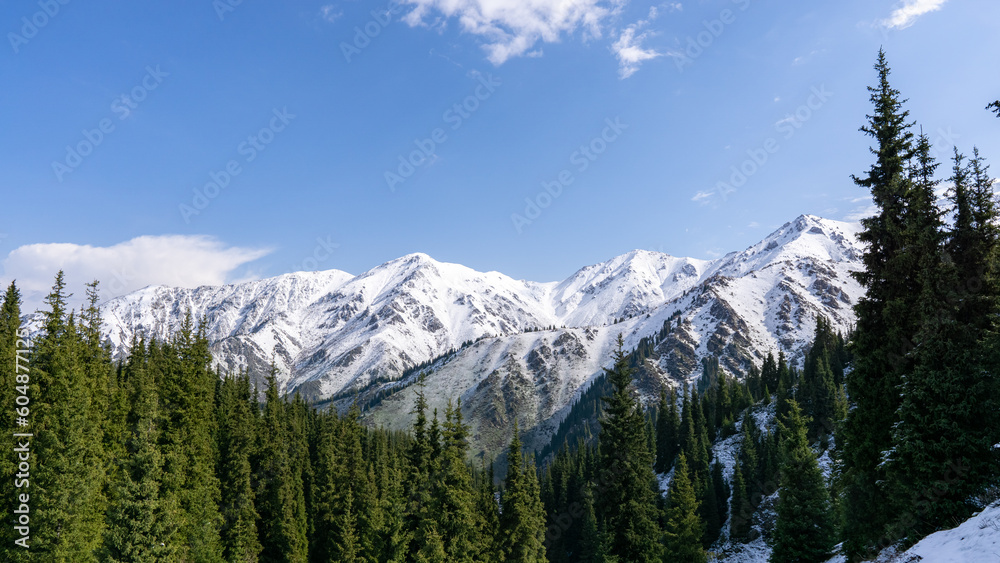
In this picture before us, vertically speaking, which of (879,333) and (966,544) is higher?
(879,333)

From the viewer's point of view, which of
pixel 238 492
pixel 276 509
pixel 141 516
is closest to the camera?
pixel 141 516

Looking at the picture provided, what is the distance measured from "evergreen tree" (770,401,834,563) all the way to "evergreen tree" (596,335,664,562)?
A: 371 inches

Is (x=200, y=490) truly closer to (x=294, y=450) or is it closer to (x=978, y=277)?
(x=294, y=450)

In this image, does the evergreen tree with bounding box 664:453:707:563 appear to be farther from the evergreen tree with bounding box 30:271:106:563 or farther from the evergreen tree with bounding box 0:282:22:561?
the evergreen tree with bounding box 0:282:22:561

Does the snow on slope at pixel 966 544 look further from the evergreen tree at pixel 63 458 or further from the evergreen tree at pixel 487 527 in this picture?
the evergreen tree at pixel 63 458

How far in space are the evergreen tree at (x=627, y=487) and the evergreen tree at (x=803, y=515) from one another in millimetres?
9431

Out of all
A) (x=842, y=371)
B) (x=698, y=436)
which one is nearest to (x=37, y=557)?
(x=698, y=436)

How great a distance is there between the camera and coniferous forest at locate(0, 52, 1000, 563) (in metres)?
21.2

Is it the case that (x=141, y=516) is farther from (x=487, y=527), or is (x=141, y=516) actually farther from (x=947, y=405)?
(x=947, y=405)

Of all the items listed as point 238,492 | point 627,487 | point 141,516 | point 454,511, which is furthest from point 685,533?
point 141,516

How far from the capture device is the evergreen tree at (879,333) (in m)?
24.0

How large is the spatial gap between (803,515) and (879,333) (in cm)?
1576

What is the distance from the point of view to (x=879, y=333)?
25859mm

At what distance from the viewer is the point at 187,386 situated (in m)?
45.7
